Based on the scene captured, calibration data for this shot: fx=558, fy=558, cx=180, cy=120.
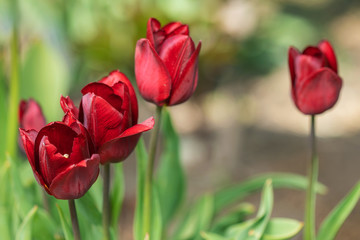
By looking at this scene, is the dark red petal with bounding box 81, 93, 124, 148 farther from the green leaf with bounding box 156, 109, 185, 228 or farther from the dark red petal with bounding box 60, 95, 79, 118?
the green leaf with bounding box 156, 109, 185, 228

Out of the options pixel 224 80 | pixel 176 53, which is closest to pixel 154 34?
pixel 176 53

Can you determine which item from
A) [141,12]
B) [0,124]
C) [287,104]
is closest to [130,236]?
[0,124]

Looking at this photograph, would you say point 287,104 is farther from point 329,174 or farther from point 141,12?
point 141,12

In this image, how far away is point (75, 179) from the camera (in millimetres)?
565

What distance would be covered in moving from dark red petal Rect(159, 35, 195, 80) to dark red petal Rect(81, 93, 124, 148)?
0.10 metres

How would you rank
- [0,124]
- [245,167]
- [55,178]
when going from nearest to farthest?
[55,178] < [0,124] < [245,167]

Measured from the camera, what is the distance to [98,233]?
0.81 meters

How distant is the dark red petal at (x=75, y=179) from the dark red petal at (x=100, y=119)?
4 cm

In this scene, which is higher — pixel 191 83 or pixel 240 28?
pixel 240 28

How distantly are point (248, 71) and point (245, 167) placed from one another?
51cm

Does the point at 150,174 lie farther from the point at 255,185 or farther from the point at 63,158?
the point at 255,185

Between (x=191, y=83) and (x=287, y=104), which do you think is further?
(x=287, y=104)

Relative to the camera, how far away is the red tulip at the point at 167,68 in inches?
25.5

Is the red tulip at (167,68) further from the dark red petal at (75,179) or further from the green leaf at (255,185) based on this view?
the green leaf at (255,185)
